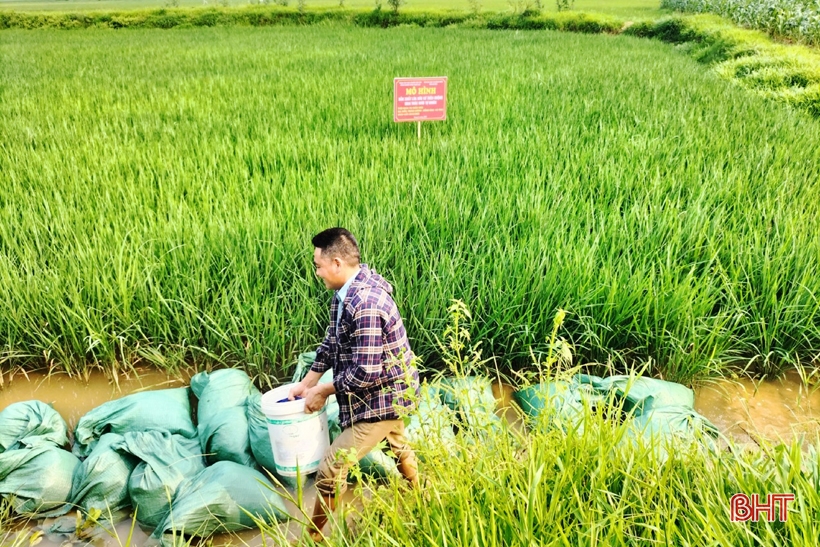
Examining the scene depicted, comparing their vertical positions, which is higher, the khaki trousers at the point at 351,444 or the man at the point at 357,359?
the man at the point at 357,359

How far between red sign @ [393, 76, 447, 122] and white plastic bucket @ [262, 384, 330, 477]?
9.94 ft

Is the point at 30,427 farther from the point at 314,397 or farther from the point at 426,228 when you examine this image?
the point at 426,228

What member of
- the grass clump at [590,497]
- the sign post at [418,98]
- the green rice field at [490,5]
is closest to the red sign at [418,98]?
the sign post at [418,98]

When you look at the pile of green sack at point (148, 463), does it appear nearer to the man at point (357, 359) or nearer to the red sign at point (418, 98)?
the man at point (357, 359)

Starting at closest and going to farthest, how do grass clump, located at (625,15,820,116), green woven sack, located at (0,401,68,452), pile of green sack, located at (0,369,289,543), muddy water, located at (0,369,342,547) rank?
pile of green sack, located at (0,369,289,543) → green woven sack, located at (0,401,68,452) → muddy water, located at (0,369,342,547) → grass clump, located at (625,15,820,116)

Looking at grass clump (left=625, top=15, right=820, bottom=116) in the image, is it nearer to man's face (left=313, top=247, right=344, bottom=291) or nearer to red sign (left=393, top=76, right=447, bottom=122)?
red sign (left=393, top=76, right=447, bottom=122)

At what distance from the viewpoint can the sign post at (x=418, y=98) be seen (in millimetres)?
4227

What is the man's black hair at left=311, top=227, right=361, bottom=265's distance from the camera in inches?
61.5

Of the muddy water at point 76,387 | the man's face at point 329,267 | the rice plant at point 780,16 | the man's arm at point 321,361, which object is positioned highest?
the rice plant at point 780,16

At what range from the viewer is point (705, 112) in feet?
17.9

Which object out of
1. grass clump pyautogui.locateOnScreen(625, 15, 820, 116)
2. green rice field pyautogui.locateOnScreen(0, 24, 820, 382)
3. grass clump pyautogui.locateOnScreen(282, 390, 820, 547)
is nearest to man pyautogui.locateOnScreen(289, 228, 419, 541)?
grass clump pyautogui.locateOnScreen(282, 390, 820, 547)

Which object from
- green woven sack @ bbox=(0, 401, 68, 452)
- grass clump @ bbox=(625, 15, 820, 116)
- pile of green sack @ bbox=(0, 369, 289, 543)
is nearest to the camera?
pile of green sack @ bbox=(0, 369, 289, 543)

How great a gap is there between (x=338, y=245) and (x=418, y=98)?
9.92 ft

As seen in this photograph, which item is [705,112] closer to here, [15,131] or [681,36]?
[15,131]
